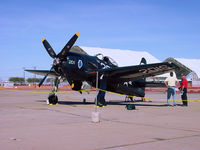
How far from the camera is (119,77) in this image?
17.3 meters

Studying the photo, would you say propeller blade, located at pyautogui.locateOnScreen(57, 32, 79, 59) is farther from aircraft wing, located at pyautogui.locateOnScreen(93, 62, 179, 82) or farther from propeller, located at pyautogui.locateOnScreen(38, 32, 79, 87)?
aircraft wing, located at pyautogui.locateOnScreen(93, 62, 179, 82)

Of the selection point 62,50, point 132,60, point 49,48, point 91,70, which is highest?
point 132,60

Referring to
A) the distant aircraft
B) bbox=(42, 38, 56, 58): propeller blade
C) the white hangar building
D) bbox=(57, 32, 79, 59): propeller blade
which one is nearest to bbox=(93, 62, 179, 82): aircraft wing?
the distant aircraft

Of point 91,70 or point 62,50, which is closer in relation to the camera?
point 62,50

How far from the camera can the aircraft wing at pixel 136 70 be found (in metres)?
14.9

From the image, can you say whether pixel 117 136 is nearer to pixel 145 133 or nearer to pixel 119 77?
pixel 145 133

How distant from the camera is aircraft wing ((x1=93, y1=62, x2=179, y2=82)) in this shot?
1494 cm

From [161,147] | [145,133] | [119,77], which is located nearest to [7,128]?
[145,133]

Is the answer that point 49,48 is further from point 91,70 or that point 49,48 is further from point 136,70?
point 136,70

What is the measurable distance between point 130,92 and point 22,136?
13.5m

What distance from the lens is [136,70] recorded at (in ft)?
52.5

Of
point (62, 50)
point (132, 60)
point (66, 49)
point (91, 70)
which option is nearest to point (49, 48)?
point (62, 50)

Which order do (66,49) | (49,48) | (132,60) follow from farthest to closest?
1. (132,60)
2. (49,48)
3. (66,49)

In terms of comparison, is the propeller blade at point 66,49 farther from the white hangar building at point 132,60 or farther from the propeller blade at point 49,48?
the white hangar building at point 132,60
